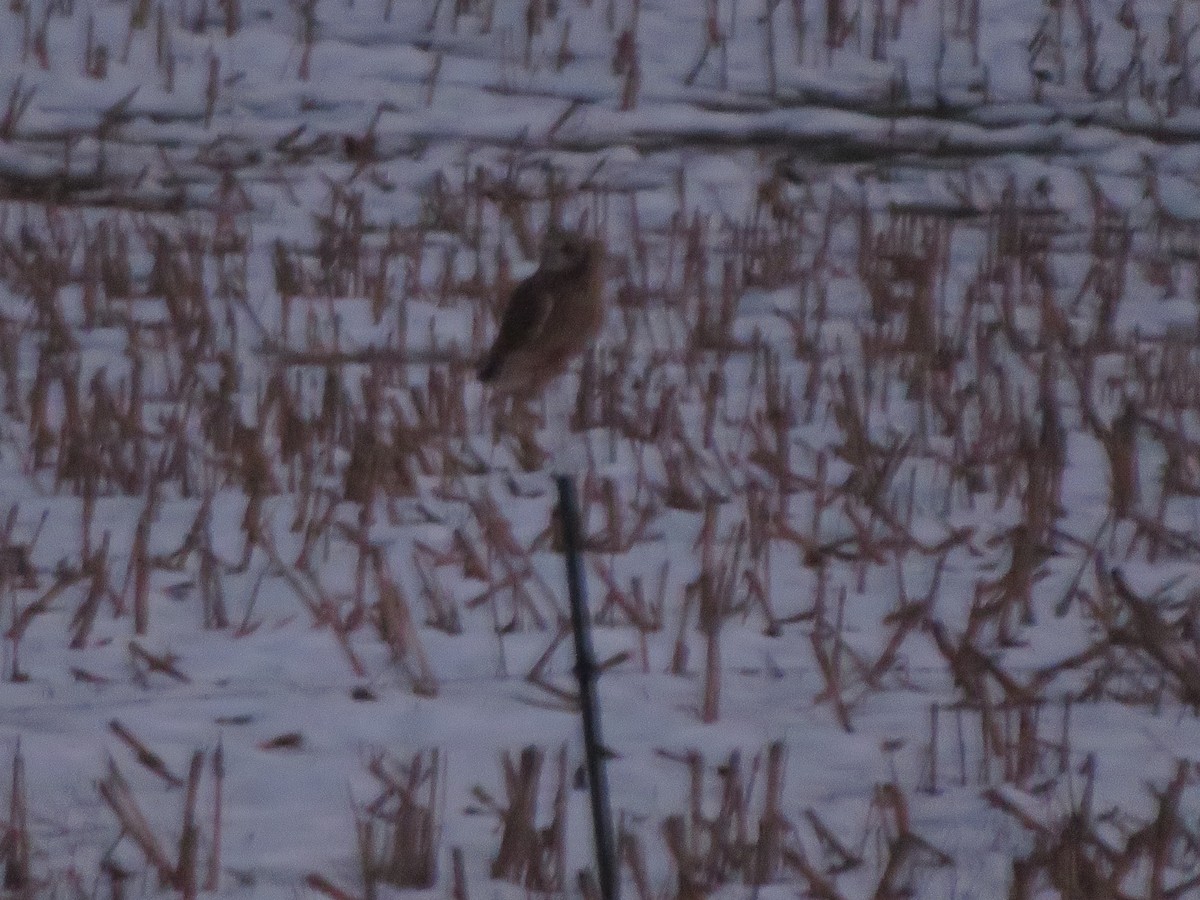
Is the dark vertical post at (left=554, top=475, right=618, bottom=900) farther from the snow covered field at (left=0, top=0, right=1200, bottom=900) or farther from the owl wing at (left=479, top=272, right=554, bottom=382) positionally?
the owl wing at (left=479, top=272, right=554, bottom=382)

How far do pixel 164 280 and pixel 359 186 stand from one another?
4.65 feet

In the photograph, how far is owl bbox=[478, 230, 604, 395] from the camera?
5285mm

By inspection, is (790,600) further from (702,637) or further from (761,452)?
(761,452)

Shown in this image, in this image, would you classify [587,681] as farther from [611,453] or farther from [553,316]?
[611,453]

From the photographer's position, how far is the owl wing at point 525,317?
531 cm

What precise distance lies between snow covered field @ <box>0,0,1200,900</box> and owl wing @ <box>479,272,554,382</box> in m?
0.32

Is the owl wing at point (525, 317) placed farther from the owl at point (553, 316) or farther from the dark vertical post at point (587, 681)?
the dark vertical post at point (587, 681)

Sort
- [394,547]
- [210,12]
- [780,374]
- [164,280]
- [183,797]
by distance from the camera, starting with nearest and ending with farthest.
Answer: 1. [183,797]
2. [394,547]
3. [780,374]
4. [164,280]
5. [210,12]

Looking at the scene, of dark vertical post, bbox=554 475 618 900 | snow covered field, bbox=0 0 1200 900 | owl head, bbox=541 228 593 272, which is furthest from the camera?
owl head, bbox=541 228 593 272

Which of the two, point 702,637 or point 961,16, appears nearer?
point 702,637

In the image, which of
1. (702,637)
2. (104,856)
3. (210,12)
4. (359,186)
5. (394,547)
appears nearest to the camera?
(104,856)

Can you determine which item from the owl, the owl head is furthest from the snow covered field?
the owl head

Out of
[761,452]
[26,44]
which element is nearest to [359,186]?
[26,44]

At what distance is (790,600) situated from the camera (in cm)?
517
